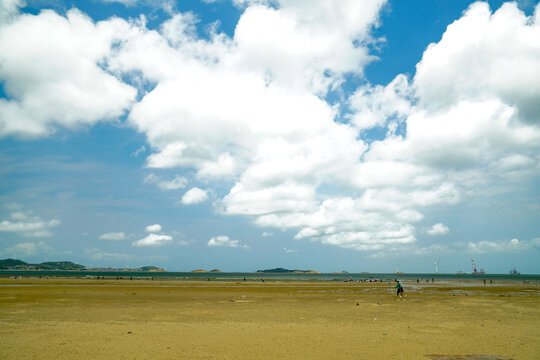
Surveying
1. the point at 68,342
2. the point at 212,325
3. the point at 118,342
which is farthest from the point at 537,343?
the point at 68,342

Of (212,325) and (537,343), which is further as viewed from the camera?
(212,325)

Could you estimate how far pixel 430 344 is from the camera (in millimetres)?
14070

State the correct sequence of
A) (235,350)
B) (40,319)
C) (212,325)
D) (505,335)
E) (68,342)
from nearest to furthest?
(235,350), (68,342), (505,335), (212,325), (40,319)

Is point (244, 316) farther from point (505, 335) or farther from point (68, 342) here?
point (505, 335)

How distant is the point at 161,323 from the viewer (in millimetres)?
19062

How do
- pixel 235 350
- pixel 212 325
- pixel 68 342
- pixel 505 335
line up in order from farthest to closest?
pixel 212 325
pixel 505 335
pixel 68 342
pixel 235 350

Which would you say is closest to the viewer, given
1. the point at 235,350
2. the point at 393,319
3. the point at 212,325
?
the point at 235,350

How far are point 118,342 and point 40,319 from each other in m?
9.95

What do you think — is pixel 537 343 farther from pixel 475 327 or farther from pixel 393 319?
pixel 393 319

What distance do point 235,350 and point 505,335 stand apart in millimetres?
13627

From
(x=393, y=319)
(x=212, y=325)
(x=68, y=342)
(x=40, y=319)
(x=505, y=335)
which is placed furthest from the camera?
(x=393, y=319)

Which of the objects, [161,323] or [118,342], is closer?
[118,342]

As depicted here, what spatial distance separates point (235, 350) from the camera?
12.8 metres

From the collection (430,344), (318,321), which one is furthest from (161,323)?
(430,344)
